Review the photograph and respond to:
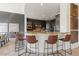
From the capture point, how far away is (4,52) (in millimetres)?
2809

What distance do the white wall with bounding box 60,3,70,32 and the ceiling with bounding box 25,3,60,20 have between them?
25 centimetres

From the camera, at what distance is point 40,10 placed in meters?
2.92

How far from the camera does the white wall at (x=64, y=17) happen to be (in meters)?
3.12

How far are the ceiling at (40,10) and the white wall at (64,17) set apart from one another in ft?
0.82

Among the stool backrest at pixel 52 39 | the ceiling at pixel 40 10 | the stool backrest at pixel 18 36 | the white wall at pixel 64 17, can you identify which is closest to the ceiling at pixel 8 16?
the ceiling at pixel 40 10

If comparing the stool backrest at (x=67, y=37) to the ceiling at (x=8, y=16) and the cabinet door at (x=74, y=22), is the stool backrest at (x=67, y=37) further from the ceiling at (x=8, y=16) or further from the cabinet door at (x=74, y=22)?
the ceiling at (x=8, y=16)

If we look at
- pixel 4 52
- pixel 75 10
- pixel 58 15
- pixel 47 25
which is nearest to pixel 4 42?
pixel 4 52

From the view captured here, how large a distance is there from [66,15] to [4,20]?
181 centimetres

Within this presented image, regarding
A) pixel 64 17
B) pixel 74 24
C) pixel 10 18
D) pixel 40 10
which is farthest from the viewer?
pixel 74 24

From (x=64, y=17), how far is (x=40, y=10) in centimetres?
81

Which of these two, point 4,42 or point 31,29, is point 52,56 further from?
point 4,42

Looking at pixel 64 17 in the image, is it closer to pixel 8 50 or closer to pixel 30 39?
pixel 30 39

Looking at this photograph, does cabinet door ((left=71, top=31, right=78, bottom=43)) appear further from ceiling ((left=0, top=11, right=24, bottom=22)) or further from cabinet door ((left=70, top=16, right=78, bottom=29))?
ceiling ((left=0, top=11, right=24, bottom=22))

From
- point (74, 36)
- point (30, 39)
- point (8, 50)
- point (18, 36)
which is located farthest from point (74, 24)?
point (8, 50)
